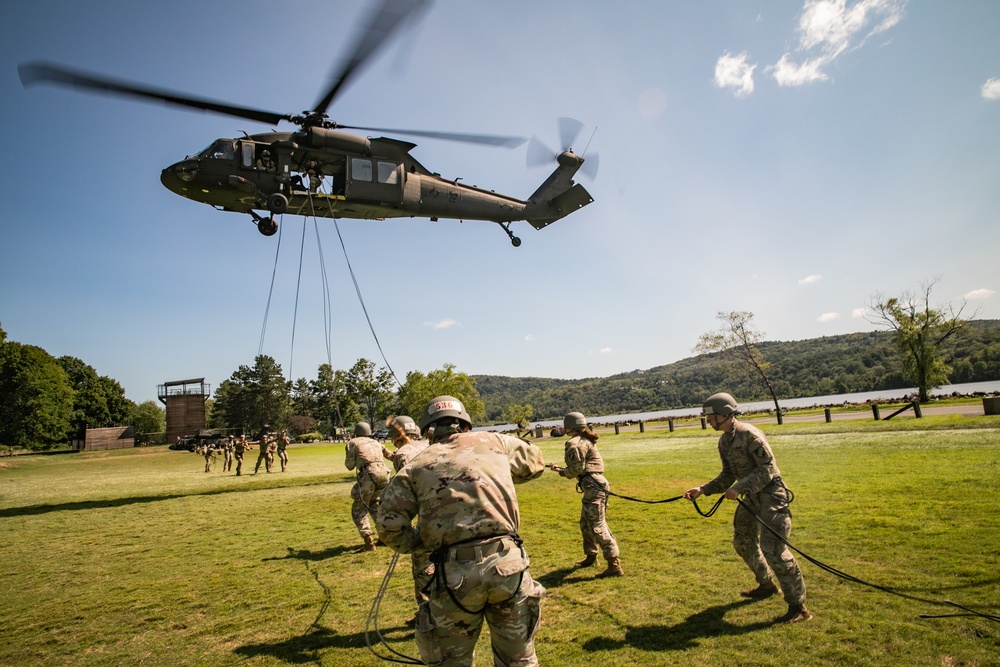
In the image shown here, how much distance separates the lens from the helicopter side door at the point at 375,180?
15.0 metres

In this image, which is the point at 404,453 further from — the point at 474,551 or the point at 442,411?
the point at 474,551

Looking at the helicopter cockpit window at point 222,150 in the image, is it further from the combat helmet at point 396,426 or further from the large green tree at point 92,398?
the large green tree at point 92,398

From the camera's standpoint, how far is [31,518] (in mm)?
14461

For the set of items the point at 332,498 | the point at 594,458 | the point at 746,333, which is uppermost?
the point at 746,333

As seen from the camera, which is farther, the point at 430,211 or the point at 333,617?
the point at 430,211

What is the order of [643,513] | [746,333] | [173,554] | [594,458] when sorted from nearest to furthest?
[594,458] → [173,554] → [643,513] → [746,333]

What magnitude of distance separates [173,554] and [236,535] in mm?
1501

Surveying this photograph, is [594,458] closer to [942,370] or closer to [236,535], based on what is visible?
[236,535]

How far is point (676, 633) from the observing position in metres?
5.06

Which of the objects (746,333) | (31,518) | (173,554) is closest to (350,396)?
(746,333)

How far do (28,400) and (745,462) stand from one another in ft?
248

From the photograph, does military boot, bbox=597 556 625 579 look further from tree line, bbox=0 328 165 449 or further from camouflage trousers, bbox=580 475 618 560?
tree line, bbox=0 328 165 449

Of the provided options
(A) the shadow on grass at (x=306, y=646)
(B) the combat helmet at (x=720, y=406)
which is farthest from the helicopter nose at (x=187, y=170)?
(B) the combat helmet at (x=720, y=406)

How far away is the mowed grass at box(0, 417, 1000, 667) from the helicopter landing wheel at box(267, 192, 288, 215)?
8.76 meters
